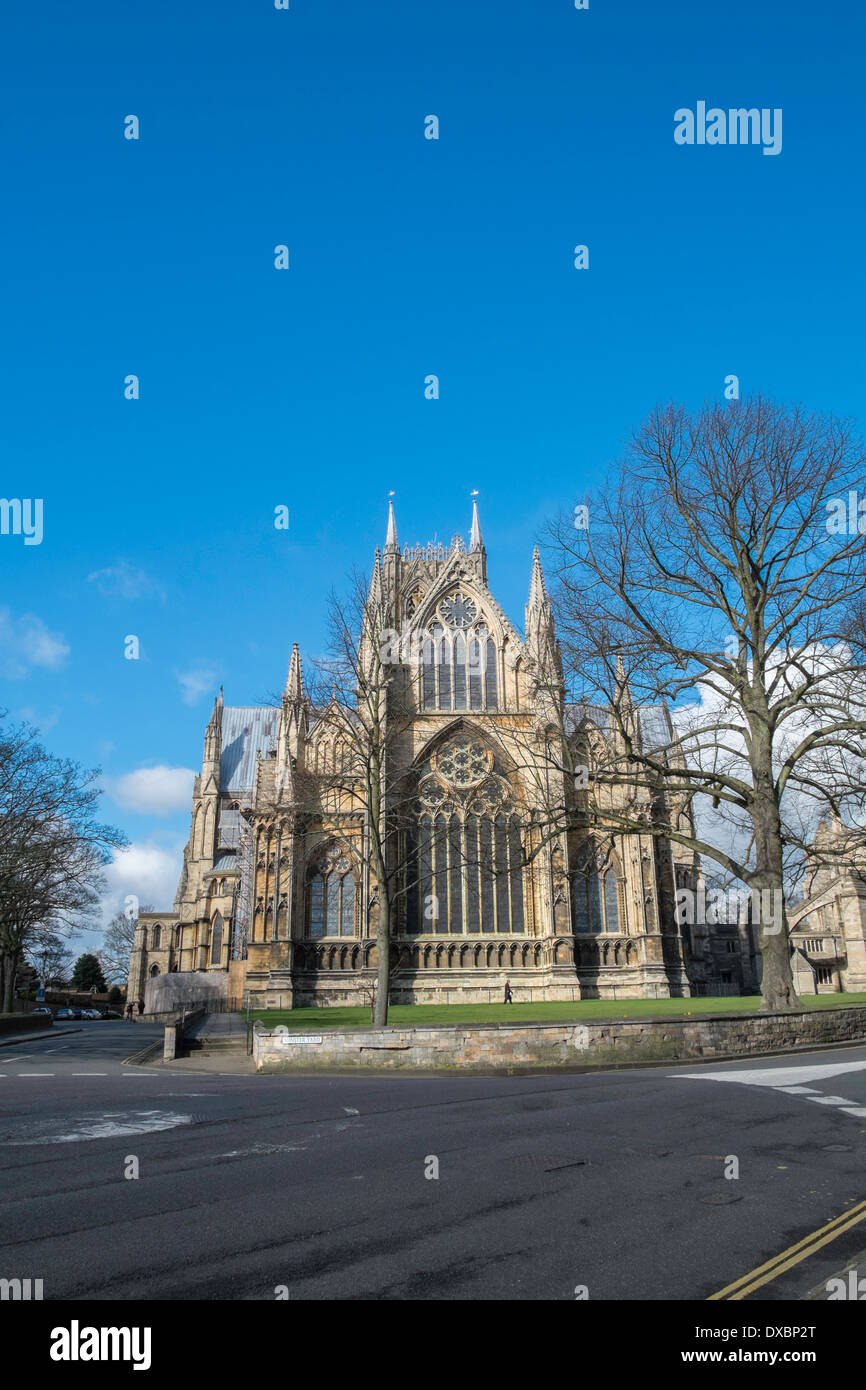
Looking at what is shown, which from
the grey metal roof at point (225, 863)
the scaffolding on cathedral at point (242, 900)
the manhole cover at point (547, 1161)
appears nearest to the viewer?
the manhole cover at point (547, 1161)

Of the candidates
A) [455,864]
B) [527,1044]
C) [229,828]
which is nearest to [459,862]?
[455,864]

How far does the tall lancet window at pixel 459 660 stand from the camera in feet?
151

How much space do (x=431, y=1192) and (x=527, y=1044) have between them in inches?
431

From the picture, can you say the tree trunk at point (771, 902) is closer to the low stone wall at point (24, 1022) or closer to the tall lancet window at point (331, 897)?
the tall lancet window at point (331, 897)

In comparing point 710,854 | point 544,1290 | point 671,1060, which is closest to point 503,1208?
point 544,1290

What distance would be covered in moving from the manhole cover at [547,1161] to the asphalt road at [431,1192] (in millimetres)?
41

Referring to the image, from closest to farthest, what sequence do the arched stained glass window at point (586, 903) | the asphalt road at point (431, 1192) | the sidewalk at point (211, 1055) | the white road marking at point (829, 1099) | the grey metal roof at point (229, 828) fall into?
the asphalt road at point (431, 1192) → the white road marking at point (829, 1099) → the sidewalk at point (211, 1055) → the arched stained glass window at point (586, 903) → the grey metal roof at point (229, 828)

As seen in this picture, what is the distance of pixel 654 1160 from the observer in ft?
27.3

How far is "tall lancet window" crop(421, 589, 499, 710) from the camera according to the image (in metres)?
46.1

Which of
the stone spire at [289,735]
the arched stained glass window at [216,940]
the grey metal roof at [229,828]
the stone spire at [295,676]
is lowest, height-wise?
the arched stained glass window at [216,940]

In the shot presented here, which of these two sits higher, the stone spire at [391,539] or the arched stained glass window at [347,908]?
the stone spire at [391,539]

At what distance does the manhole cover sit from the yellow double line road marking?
2224 millimetres

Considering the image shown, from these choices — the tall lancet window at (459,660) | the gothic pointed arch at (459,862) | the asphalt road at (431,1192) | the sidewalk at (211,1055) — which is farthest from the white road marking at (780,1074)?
the tall lancet window at (459,660)
